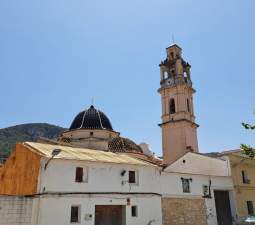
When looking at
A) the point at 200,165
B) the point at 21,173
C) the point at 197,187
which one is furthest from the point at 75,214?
the point at 200,165

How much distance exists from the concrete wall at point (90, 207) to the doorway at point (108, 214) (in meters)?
1.17

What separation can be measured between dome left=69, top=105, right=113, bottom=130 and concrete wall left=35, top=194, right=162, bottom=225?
1627cm

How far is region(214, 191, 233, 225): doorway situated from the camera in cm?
2553

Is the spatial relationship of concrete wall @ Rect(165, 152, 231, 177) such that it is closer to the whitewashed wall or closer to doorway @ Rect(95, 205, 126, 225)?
the whitewashed wall

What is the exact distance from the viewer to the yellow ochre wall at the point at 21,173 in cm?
1781

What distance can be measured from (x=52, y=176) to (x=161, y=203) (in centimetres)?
872

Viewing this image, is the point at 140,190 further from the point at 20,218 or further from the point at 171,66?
the point at 171,66

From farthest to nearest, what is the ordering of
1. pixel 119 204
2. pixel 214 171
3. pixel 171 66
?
pixel 171 66 → pixel 214 171 → pixel 119 204

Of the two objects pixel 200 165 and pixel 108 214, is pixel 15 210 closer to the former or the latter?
pixel 108 214

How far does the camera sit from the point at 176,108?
37.8m

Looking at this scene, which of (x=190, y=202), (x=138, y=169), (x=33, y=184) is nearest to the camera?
(x=33, y=184)

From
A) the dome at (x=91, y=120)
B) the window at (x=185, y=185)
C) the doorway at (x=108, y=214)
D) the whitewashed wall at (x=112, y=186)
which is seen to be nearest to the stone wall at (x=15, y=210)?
the whitewashed wall at (x=112, y=186)

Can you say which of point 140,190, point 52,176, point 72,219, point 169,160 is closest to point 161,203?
point 140,190

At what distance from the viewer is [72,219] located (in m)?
17.8
